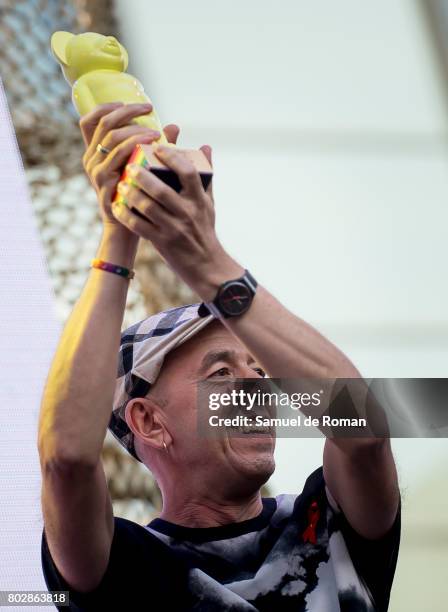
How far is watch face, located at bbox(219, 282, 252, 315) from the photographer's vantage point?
91 cm

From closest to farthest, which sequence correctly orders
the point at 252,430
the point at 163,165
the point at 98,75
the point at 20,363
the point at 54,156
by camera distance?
the point at 163,165
the point at 98,75
the point at 252,430
the point at 20,363
the point at 54,156

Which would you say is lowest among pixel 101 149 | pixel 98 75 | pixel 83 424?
pixel 83 424

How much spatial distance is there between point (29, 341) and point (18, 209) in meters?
0.19

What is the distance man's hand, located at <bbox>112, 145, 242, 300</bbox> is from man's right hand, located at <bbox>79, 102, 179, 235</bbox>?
20mm

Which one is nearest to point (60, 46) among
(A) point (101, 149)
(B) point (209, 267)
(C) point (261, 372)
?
(A) point (101, 149)

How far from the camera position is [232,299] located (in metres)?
0.91

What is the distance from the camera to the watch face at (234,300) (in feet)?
2.98

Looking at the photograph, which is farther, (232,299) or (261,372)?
(261,372)

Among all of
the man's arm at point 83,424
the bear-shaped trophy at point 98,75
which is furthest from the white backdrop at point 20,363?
the bear-shaped trophy at point 98,75

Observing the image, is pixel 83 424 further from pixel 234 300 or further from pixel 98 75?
pixel 98 75

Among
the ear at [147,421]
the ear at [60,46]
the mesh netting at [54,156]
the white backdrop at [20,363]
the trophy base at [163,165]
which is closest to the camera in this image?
the trophy base at [163,165]

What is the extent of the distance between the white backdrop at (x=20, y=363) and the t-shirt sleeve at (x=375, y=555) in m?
0.38

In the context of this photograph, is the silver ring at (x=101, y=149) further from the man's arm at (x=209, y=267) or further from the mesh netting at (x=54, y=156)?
the mesh netting at (x=54, y=156)

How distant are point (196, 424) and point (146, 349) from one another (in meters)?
0.10
